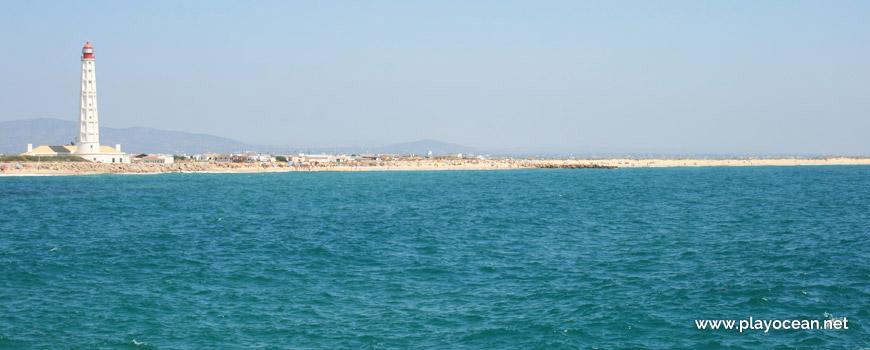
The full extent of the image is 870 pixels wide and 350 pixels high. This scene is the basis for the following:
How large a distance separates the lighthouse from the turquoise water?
2914 inches

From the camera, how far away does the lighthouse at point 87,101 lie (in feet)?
369

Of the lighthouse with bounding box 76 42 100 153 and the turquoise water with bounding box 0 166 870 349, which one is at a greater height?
the lighthouse with bounding box 76 42 100 153

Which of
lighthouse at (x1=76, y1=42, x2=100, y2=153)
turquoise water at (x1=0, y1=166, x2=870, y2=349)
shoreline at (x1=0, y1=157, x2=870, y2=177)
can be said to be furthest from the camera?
lighthouse at (x1=76, y1=42, x2=100, y2=153)

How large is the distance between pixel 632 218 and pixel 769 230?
9022 mm

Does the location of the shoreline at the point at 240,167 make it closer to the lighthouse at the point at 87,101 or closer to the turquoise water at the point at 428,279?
the lighthouse at the point at 87,101

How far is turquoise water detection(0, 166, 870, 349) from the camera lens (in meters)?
17.4

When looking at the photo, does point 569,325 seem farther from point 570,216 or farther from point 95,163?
point 95,163

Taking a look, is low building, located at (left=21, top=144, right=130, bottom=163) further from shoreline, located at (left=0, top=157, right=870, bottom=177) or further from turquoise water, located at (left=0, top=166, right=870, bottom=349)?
turquoise water, located at (left=0, top=166, right=870, bottom=349)

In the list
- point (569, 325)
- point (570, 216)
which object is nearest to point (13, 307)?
point (569, 325)

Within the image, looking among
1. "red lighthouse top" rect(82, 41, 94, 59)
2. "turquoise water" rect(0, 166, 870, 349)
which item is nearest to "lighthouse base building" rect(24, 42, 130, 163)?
"red lighthouse top" rect(82, 41, 94, 59)

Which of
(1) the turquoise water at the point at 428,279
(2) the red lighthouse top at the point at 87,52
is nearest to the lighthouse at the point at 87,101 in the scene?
(2) the red lighthouse top at the point at 87,52

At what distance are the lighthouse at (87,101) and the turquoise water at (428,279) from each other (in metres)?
74.0

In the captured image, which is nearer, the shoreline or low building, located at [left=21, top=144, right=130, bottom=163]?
the shoreline

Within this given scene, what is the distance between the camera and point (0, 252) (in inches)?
1158
